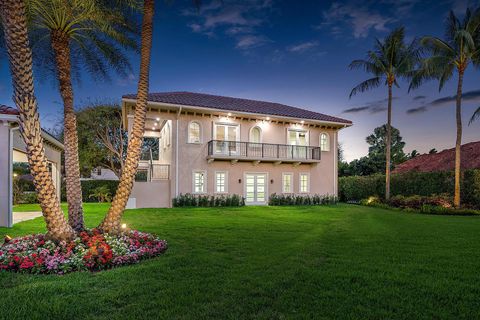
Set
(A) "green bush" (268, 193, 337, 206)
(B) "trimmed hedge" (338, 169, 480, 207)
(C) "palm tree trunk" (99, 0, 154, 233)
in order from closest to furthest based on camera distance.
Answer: (C) "palm tree trunk" (99, 0, 154, 233) < (B) "trimmed hedge" (338, 169, 480, 207) < (A) "green bush" (268, 193, 337, 206)

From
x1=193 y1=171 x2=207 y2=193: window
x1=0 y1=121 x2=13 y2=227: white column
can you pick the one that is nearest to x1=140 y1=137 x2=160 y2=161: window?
x1=193 y1=171 x2=207 y2=193: window

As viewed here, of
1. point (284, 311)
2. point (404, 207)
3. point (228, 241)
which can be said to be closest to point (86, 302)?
point (284, 311)

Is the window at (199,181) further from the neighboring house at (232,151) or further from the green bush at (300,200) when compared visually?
the green bush at (300,200)

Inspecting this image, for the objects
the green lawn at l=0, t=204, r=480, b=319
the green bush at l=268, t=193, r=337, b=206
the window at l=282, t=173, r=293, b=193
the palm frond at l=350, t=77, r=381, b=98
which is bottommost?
the green bush at l=268, t=193, r=337, b=206

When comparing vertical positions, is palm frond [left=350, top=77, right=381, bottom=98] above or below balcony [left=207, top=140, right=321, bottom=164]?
above

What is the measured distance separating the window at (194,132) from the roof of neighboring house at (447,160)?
17.6 metres

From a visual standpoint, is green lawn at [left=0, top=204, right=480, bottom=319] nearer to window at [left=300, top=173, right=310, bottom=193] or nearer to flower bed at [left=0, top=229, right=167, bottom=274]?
flower bed at [left=0, top=229, right=167, bottom=274]

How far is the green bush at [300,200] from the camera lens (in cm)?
2076

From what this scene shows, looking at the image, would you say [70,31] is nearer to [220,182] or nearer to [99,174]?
[220,182]

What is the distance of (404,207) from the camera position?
18.4 metres

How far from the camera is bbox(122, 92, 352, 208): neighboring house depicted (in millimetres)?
18484

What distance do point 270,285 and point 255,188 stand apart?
16.5m

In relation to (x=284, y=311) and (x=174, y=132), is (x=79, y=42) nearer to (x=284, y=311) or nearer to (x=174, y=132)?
(x=174, y=132)

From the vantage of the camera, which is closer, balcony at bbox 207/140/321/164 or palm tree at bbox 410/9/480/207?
palm tree at bbox 410/9/480/207
